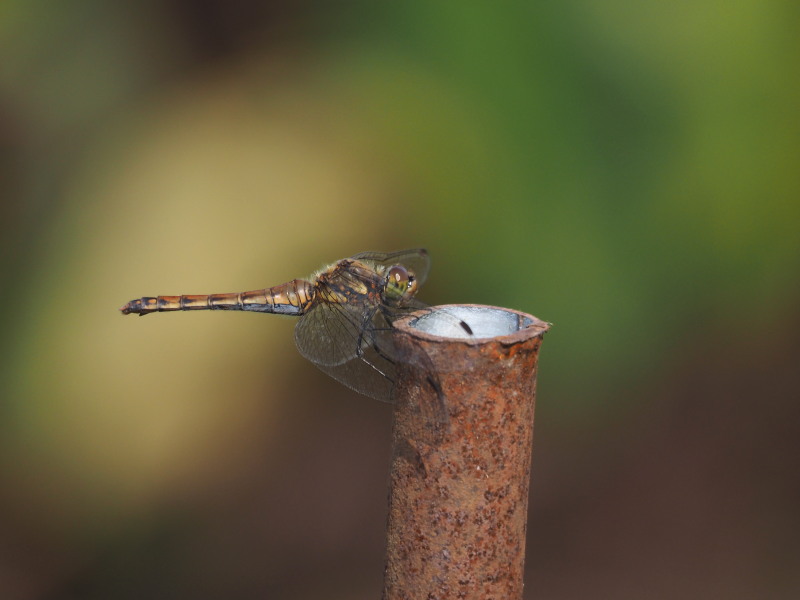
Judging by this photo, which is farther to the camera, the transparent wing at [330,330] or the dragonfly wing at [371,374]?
the transparent wing at [330,330]

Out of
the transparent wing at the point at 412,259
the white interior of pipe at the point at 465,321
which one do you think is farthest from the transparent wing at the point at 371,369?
the transparent wing at the point at 412,259

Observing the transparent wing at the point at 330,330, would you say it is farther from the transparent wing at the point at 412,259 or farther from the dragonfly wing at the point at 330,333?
the transparent wing at the point at 412,259

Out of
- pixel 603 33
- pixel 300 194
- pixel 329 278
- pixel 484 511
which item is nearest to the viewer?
pixel 484 511

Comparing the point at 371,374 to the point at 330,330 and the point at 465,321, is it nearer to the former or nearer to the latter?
the point at 330,330

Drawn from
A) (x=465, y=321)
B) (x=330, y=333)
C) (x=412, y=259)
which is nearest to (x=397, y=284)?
(x=330, y=333)

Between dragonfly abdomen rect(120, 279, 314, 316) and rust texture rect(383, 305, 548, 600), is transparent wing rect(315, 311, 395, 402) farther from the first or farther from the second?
rust texture rect(383, 305, 548, 600)

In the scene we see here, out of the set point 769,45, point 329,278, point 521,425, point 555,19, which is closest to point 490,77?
point 555,19

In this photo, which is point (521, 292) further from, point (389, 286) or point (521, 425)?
point (521, 425)
